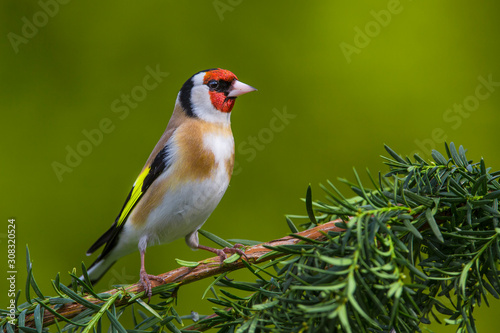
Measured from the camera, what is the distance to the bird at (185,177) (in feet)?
4.67

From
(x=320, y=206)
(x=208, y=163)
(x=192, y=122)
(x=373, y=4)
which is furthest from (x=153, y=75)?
(x=320, y=206)

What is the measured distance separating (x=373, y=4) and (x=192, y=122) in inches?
38.7

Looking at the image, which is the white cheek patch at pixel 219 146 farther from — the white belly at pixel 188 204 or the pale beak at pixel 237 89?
the pale beak at pixel 237 89

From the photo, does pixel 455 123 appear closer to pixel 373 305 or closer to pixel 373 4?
pixel 373 4

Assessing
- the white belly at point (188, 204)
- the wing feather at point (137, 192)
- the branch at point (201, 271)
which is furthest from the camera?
the wing feather at point (137, 192)

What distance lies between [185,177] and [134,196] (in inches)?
9.2

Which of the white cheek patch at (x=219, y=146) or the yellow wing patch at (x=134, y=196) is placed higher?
the white cheek patch at (x=219, y=146)

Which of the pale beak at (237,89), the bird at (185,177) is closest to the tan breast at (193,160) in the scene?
the bird at (185,177)

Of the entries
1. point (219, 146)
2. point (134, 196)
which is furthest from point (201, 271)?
point (134, 196)

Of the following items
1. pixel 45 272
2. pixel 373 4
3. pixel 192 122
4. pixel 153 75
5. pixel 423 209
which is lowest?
pixel 45 272

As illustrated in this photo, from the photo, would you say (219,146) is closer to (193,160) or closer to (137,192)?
(193,160)

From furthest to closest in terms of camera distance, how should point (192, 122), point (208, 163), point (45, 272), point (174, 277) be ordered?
point (45, 272)
point (192, 122)
point (208, 163)
point (174, 277)

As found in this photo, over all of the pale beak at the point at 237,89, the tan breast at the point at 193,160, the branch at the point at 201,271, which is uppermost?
the pale beak at the point at 237,89

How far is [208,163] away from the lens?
143 cm
